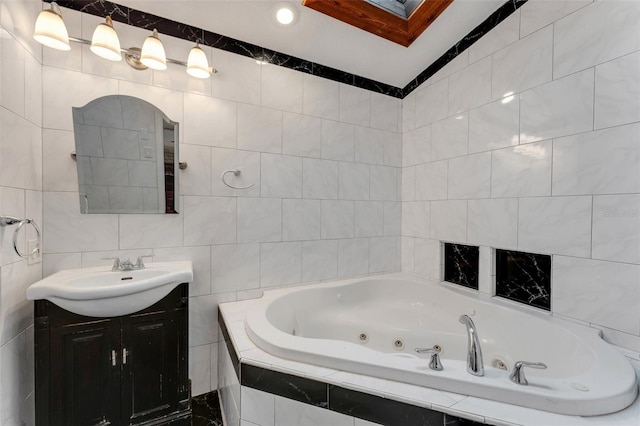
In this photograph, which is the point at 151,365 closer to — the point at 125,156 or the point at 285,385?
the point at 285,385

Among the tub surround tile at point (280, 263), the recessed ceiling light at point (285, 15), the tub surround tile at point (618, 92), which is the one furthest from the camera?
the tub surround tile at point (280, 263)

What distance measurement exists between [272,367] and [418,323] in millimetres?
1464

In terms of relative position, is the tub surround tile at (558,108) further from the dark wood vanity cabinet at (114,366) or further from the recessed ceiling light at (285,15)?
the dark wood vanity cabinet at (114,366)

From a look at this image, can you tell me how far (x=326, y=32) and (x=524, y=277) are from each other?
2230mm

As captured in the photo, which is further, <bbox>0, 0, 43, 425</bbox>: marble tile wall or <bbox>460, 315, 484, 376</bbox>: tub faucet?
<bbox>0, 0, 43, 425</bbox>: marble tile wall

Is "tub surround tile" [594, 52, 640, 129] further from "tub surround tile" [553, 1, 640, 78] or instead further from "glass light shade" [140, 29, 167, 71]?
"glass light shade" [140, 29, 167, 71]

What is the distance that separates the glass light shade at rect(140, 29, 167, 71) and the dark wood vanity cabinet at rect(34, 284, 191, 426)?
1307 mm

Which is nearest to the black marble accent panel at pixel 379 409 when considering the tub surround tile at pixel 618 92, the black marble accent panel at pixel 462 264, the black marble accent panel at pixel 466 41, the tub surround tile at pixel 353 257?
the tub surround tile at pixel 353 257

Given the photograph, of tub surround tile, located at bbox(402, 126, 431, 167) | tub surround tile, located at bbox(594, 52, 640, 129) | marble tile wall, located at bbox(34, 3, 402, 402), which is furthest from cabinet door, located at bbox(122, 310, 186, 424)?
tub surround tile, located at bbox(594, 52, 640, 129)

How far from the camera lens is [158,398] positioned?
4.61ft

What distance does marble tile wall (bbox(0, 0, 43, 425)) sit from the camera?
1173 millimetres

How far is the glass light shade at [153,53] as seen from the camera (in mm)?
1502

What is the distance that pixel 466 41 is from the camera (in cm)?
207

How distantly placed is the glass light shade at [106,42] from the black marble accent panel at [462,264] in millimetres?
2672
